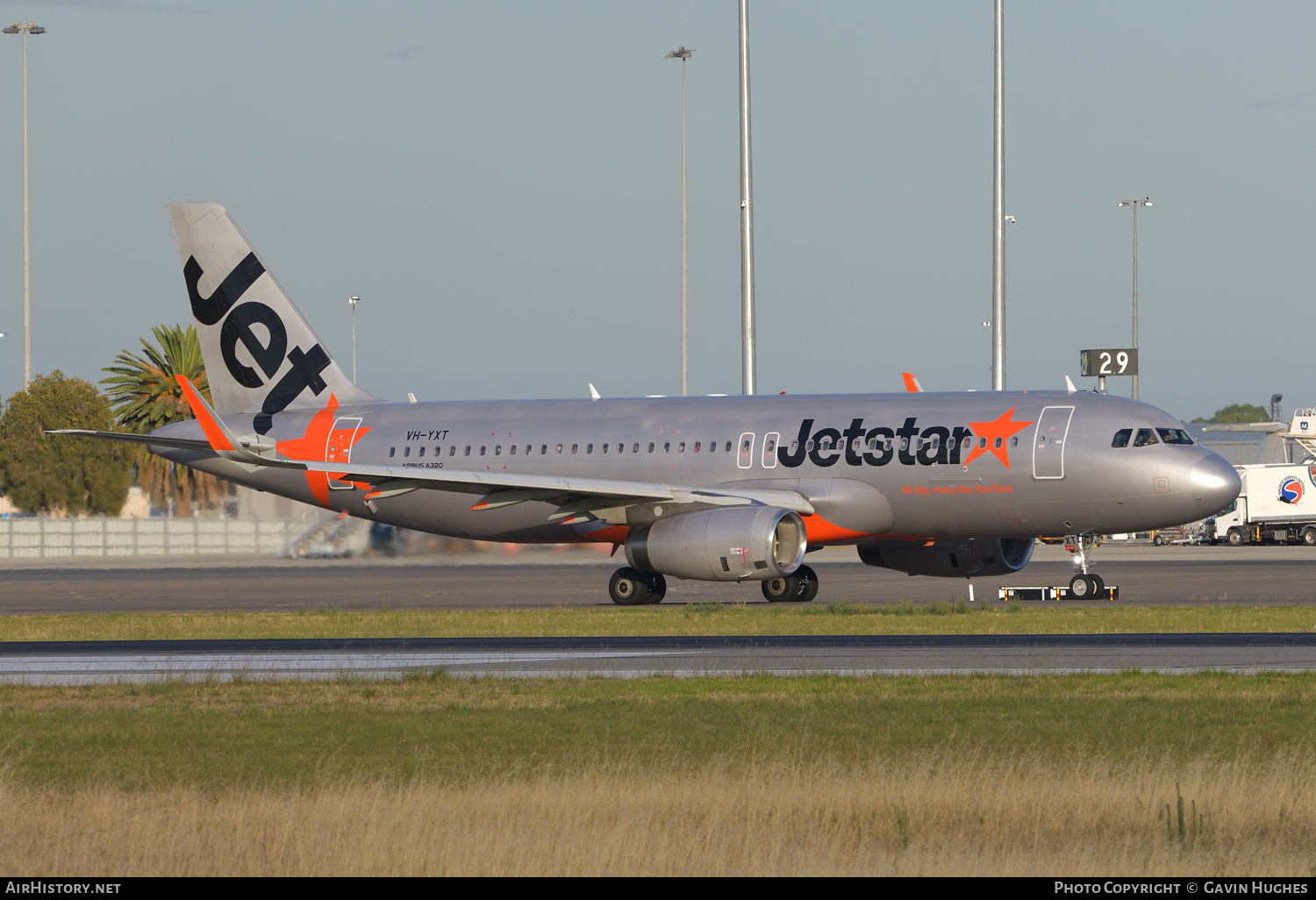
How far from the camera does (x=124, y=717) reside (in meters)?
17.7

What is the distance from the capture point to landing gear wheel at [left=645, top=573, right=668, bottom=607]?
37.9 m

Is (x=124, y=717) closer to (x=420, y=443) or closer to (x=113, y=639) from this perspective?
(x=113, y=639)

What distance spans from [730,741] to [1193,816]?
16.2 feet

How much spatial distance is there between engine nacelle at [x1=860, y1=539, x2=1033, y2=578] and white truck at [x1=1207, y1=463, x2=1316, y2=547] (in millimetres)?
49866

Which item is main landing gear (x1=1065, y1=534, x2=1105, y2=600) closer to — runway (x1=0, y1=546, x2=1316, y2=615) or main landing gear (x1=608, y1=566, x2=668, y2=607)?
runway (x1=0, y1=546, x2=1316, y2=615)

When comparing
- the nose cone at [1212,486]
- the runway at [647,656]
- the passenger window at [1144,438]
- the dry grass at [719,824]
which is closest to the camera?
the dry grass at [719,824]

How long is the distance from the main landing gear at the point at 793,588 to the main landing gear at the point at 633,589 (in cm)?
246

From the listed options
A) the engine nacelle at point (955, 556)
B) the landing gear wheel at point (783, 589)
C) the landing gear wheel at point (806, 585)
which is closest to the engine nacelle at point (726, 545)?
the landing gear wheel at point (783, 589)

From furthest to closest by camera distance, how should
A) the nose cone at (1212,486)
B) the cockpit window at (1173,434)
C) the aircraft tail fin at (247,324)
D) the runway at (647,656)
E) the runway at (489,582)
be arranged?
the aircraft tail fin at (247,324), the runway at (489,582), the cockpit window at (1173,434), the nose cone at (1212,486), the runway at (647,656)

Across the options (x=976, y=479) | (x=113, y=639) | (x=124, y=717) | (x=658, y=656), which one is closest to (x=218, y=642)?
(x=113, y=639)

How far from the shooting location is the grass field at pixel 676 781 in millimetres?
10477

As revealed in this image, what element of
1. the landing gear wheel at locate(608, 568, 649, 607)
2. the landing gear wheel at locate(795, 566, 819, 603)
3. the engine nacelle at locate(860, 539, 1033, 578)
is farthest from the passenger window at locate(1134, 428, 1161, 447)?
the landing gear wheel at locate(608, 568, 649, 607)

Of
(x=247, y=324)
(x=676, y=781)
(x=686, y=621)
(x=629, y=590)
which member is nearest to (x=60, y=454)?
(x=247, y=324)

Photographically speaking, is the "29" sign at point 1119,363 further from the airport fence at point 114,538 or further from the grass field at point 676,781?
the grass field at point 676,781
